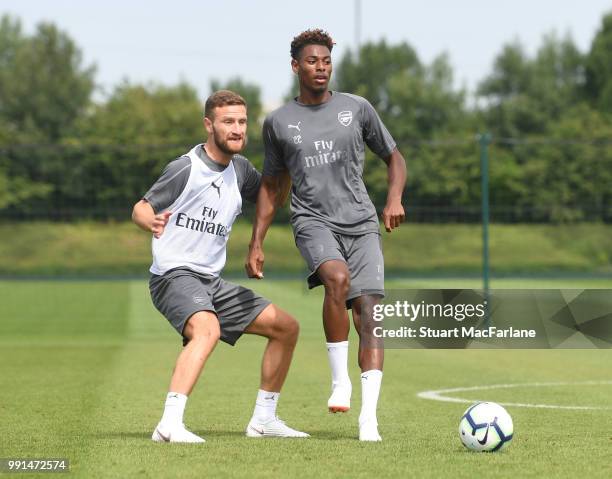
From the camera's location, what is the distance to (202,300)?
7520mm

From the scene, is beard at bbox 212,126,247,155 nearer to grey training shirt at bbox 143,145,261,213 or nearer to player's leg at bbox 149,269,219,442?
grey training shirt at bbox 143,145,261,213

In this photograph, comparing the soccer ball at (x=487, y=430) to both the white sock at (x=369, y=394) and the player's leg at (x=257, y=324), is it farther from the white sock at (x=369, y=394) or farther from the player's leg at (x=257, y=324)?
the player's leg at (x=257, y=324)

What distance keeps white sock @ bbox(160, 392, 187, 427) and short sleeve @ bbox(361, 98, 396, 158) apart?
2.07 m

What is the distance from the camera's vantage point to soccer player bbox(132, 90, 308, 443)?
7375 mm

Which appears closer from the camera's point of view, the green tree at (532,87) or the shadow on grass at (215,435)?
the shadow on grass at (215,435)

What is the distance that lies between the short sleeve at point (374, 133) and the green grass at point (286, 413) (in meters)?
1.85

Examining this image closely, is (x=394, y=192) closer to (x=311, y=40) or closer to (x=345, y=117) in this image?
(x=345, y=117)

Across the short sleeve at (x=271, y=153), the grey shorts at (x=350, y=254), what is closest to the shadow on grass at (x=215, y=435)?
the grey shorts at (x=350, y=254)

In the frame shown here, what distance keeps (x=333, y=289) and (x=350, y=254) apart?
326mm

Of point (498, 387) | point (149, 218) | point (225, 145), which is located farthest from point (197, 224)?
point (498, 387)

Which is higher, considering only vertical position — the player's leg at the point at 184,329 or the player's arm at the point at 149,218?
the player's arm at the point at 149,218

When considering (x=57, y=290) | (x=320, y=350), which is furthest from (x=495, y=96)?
(x=320, y=350)

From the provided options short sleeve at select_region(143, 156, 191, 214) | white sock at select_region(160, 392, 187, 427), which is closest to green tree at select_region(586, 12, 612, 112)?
short sleeve at select_region(143, 156, 191, 214)

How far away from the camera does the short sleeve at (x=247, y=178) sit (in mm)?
7949
